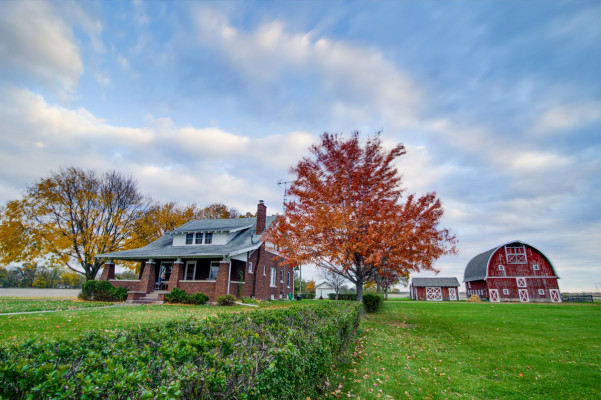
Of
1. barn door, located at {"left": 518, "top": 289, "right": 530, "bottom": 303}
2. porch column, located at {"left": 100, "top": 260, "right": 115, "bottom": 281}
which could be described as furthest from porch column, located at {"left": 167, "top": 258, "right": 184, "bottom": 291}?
barn door, located at {"left": 518, "top": 289, "right": 530, "bottom": 303}

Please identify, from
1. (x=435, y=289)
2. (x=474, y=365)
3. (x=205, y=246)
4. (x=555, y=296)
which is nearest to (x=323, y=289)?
(x=435, y=289)

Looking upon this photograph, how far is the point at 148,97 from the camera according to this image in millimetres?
12719

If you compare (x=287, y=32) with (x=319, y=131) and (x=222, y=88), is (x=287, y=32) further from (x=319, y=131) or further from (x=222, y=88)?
(x=319, y=131)

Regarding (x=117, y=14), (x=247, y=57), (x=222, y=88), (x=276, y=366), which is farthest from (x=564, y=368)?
(x=117, y=14)

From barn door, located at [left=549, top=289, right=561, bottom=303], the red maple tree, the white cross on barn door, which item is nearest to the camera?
the red maple tree

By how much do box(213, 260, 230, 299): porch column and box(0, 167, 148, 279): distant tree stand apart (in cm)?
1745

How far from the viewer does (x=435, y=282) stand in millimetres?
54094

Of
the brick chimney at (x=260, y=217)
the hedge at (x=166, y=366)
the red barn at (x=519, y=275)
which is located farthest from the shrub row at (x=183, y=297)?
the red barn at (x=519, y=275)

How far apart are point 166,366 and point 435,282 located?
59639mm

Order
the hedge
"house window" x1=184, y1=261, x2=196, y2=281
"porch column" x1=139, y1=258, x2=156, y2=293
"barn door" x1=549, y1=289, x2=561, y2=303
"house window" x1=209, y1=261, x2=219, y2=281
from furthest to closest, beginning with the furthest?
"barn door" x1=549, y1=289, x2=561, y2=303
"house window" x1=184, y1=261, x2=196, y2=281
"house window" x1=209, y1=261, x2=219, y2=281
"porch column" x1=139, y1=258, x2=156, y2=293
the hedge

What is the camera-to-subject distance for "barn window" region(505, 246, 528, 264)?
134 feet

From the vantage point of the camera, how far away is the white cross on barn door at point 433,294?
172 feet

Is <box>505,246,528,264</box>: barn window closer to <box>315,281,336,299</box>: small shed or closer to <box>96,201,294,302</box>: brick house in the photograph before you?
<box>315,281,336,299</box>: small shed

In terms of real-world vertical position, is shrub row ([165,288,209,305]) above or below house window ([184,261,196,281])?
below
